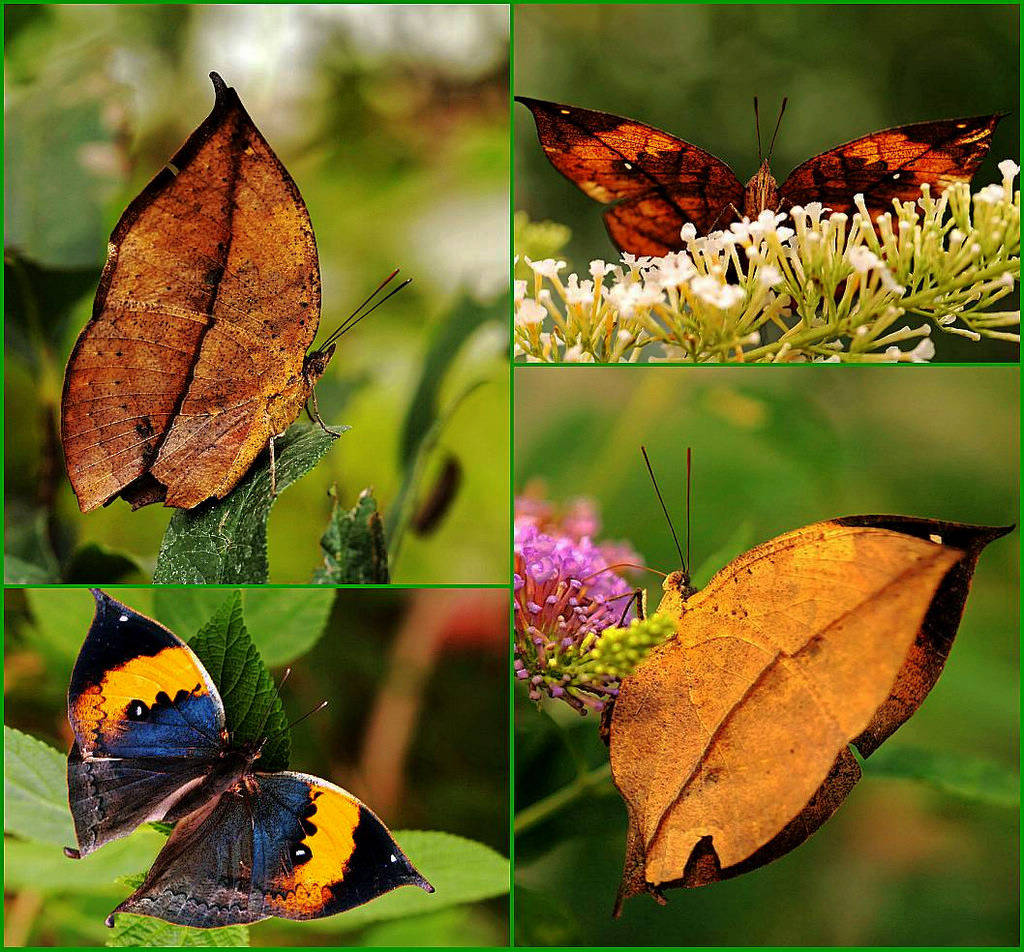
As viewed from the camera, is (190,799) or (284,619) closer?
(190,799)

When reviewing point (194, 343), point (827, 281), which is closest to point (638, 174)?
point (827, 281)

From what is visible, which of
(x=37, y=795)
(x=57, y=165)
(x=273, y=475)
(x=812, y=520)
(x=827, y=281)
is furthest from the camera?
(x=812, y=520)

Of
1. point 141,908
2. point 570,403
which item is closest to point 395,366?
point 570,403

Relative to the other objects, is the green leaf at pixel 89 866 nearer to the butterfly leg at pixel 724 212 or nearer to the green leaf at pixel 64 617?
the green leaf at pixel 64 617

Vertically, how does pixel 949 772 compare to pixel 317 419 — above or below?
below

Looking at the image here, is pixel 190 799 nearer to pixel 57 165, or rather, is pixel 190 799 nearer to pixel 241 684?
pixel 241 684

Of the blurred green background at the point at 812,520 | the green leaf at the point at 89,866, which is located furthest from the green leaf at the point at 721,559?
the green leaf at the point at 89,866

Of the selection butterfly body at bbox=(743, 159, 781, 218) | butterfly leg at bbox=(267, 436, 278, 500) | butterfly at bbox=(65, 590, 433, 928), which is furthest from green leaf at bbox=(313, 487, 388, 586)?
butterfly body at bbox=(743, 159, 781, 218)

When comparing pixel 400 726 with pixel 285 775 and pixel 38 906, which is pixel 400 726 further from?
pixel 38 906
